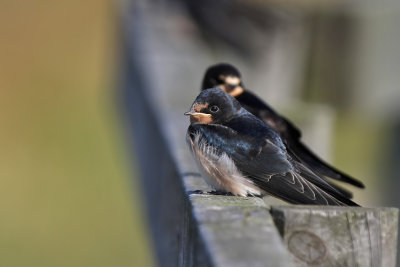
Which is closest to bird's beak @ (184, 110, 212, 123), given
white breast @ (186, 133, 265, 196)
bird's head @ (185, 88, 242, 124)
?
bird's head @ (185, 88, 242, 124)

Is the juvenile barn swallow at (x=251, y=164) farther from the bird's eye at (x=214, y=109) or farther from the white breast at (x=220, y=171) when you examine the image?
the bird's eye at (x=214, y=109)

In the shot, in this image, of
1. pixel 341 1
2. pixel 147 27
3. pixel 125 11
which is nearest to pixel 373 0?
pixel 341 1

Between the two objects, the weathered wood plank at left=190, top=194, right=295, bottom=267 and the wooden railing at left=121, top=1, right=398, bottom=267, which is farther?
the wooden railing at left=121, top=1, right=398, bottom=267

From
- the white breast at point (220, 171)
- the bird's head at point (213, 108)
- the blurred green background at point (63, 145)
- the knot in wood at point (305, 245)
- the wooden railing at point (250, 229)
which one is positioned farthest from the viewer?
the blurred green background at point (63, 145)

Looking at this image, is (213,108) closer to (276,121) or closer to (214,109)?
(214,109)

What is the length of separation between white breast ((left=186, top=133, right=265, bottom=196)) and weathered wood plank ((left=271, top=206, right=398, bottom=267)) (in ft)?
2.77

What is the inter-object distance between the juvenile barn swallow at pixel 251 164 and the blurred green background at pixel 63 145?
134 inches

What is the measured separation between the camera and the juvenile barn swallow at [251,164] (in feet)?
11.5

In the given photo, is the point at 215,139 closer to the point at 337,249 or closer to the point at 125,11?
the point at 337,249

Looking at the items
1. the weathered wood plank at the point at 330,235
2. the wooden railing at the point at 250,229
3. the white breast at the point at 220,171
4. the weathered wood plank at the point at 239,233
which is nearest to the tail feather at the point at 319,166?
the wooden railing at the point at 250,229

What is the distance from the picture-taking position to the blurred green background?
8.11m

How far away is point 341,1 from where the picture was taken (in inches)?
446

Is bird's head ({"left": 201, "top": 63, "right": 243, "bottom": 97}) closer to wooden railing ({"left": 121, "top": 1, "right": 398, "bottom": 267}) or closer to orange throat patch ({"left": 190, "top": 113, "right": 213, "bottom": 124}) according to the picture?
wooden railing ({"left": 121, "top": 1, "right": 398, "bottom": 267})

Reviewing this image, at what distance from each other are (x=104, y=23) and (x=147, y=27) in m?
5.33
